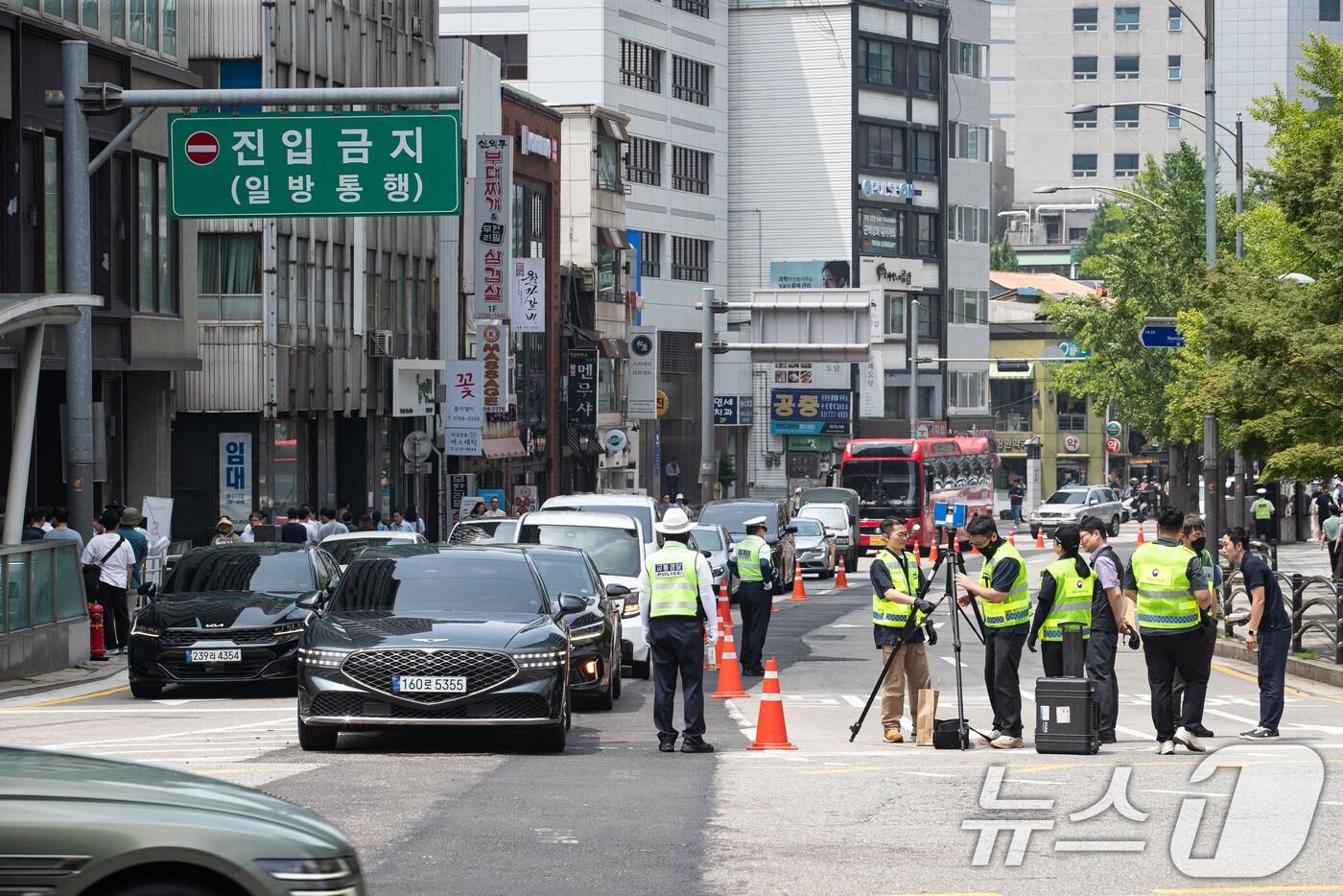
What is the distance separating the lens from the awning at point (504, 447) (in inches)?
2210

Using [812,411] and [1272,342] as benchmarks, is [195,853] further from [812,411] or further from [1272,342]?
[812,411]

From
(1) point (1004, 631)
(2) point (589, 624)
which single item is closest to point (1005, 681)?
(1) point (1004, 631)

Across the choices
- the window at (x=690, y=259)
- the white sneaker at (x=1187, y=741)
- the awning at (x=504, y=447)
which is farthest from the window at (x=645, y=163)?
the white sneaker at (x=1187, y=741)

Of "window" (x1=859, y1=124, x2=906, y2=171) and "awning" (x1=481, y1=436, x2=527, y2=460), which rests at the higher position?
"window" (x1=859, y1=124, x2=906, y2=171)

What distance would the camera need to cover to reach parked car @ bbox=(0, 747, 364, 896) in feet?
20.2

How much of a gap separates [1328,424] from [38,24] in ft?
60.3

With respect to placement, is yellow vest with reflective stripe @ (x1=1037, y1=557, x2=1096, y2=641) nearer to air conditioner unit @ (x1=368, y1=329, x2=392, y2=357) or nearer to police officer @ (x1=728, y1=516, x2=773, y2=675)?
police officer @ (x1=728, y1=516, x2=773, y2=675)

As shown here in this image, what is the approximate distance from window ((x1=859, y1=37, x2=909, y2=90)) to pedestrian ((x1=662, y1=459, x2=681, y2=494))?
21066 millimetres

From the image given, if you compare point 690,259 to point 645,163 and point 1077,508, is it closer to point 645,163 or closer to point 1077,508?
point 645,163

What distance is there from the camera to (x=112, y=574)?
24.2 meters

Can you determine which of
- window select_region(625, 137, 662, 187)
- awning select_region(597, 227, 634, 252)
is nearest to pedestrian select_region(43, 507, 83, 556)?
awning select_region(597, 227, 634, 252)

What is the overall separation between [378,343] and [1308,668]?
91.8ft

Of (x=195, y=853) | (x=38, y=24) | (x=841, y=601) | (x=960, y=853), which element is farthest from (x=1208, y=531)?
(x=195, y=853)

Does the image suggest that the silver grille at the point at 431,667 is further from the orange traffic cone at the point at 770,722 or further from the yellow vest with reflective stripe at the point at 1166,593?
the yellow vest with reflective stripe at the point at 1166,593
